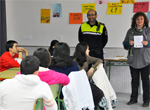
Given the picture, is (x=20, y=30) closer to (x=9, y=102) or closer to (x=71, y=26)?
(x=71, y=26)

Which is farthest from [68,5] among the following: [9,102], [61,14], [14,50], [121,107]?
[9,102]

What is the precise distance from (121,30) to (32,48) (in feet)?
6.29

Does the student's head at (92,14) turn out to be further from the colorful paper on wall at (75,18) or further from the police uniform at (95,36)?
the colorful paper on wall at (75,18)

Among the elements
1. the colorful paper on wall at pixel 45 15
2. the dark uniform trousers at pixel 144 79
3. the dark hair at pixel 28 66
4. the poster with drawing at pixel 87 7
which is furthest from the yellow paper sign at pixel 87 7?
the dark hair at pixel 28 66

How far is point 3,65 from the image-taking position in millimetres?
3068

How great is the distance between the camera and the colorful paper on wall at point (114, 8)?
4.18m

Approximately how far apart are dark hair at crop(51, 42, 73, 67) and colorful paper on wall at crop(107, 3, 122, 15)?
7.38ft

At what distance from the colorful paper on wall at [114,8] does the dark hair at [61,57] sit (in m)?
2.25

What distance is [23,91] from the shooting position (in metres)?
1.39

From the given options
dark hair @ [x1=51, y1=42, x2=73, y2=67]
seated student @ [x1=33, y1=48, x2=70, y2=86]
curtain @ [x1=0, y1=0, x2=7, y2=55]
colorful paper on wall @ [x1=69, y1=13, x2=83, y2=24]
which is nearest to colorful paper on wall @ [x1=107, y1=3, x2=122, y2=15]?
colorful paper on wall @ [x1=69, y1=13, x2=83, y2=24]

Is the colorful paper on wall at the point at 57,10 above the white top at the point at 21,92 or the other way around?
above

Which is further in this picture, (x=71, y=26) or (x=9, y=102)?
(x=71, y=26)

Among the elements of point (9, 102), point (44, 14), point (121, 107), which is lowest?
point (121, 107)

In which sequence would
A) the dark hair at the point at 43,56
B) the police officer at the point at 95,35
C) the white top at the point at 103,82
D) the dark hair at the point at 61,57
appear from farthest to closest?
the police officer at the point at 95,35, the white top at the point at 103,82, the dark hair at the point at 61,57, the dark hair at the point at 43,56
